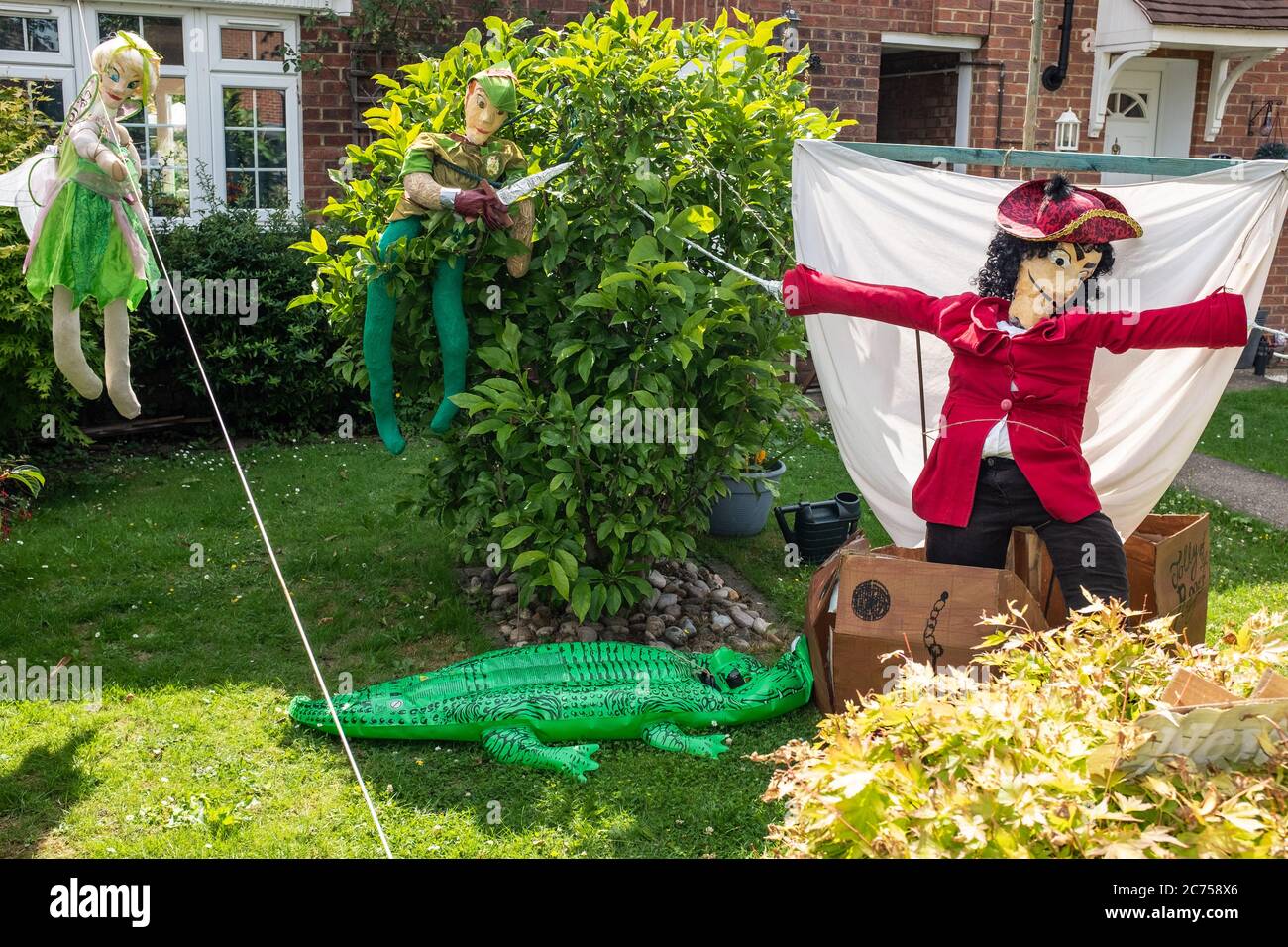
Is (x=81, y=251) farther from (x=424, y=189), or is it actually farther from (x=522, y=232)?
(x=522, y=232)

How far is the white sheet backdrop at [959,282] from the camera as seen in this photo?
460 cm

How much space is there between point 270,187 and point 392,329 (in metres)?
5.23

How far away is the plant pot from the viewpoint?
23.3ft

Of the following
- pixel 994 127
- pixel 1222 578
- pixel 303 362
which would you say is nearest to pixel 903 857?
pixel 1222 578

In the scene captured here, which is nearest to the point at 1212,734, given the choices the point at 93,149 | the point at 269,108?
the point at 93,149

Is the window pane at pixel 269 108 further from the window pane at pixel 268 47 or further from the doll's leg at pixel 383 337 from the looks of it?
the doll's leg at pixel 383 337

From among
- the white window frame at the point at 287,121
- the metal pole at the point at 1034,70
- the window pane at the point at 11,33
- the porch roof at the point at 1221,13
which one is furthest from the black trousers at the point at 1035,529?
the porch roof at the point at 1221,13

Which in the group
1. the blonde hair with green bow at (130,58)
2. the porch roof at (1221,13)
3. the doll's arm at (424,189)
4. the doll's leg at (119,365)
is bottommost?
the doll's leg at (119,365)

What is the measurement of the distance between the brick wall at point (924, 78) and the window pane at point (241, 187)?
0.44 meters

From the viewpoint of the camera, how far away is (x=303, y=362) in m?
9.10

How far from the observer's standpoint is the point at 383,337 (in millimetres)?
5043

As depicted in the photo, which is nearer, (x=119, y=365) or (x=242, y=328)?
(x=119, y=365)

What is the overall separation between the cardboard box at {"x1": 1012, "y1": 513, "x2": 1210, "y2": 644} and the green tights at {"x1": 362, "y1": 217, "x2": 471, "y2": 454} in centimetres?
232

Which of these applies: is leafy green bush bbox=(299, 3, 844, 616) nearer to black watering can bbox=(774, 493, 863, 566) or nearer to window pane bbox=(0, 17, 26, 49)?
black watering can bbox=(774, 493, 863, 566)
